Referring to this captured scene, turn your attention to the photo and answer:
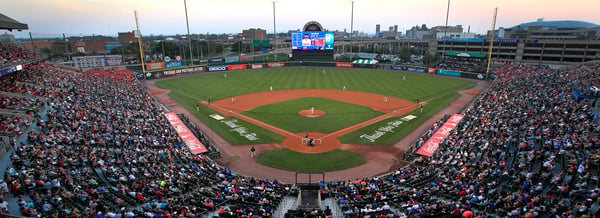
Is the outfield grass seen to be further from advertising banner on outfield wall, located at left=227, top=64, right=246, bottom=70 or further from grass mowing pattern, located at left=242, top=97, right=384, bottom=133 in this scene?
advertising banner on outfield wall, located at left=227, top=64, right=246, bottom=70

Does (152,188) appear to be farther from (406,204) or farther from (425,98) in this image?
(425,98)

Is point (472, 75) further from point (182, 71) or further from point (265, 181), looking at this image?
point (182, 71)

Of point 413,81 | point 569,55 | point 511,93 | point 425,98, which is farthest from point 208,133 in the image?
point 569,55

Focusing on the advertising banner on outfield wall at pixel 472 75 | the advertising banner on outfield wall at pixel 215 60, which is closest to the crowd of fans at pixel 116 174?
the advertising banner on outfield wall at pixel 215 60

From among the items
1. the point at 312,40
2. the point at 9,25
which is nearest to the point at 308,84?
the point at 312,40

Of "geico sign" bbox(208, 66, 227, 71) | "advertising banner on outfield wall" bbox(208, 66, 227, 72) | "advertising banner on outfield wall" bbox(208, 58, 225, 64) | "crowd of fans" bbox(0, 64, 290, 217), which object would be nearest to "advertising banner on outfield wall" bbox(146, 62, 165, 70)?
"advertising banner on outfield wall" bbox(208, 66, 227, 72)

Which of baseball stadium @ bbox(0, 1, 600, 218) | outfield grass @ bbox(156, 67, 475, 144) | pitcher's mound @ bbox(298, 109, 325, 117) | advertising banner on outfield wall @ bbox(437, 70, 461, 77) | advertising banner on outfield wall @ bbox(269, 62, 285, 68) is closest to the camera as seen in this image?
baseball stadium @ bbox(0, 1, 600, 218)
